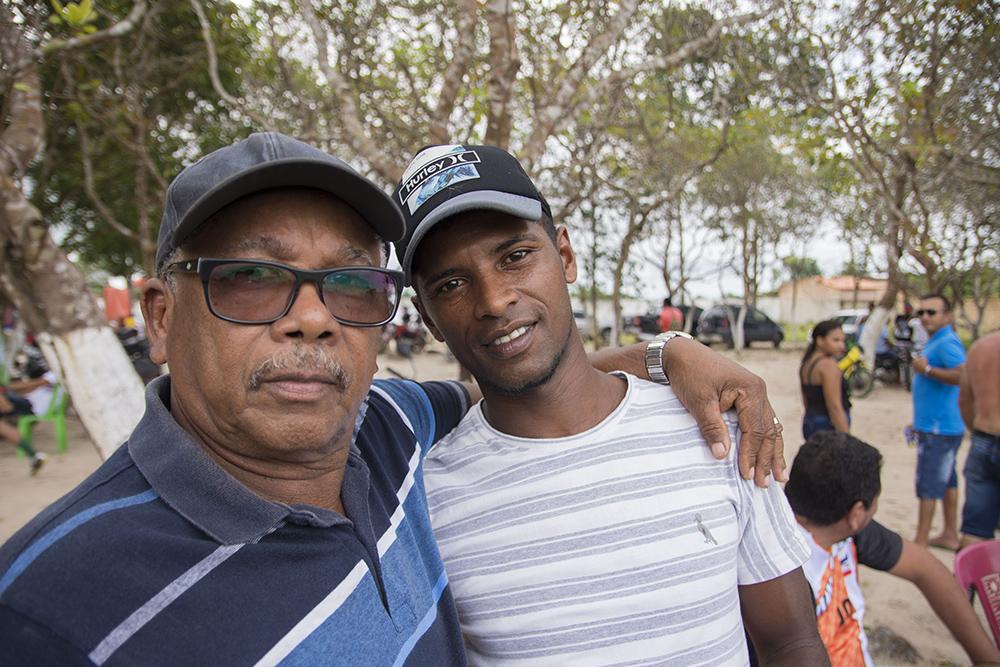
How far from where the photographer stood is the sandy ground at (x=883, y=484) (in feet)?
13.6

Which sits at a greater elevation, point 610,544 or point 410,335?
point 610,544

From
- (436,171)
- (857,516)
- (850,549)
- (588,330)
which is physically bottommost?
(588,330)

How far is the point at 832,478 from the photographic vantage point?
2.65 metres

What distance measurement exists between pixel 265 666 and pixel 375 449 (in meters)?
0.65

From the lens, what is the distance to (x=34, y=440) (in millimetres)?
10281

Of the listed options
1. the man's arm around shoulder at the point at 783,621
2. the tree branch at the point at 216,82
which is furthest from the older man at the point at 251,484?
the tree branch at the point at 216,82

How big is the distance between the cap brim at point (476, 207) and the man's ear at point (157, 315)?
623 mm

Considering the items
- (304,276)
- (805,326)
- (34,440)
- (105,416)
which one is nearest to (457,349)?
(304,276)

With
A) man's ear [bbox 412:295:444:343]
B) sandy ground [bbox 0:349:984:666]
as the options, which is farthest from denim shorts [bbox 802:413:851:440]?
man's ear [bbox 412:295:444:343]

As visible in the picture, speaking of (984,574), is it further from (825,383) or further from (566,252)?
(566,252)

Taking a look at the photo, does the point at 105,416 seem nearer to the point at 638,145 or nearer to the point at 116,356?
the point at 116,356

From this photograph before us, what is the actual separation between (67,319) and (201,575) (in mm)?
2682

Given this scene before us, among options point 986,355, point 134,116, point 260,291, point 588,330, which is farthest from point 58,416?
point 588,330

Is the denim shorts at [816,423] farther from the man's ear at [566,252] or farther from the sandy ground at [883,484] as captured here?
the man's ear at [566,252]
